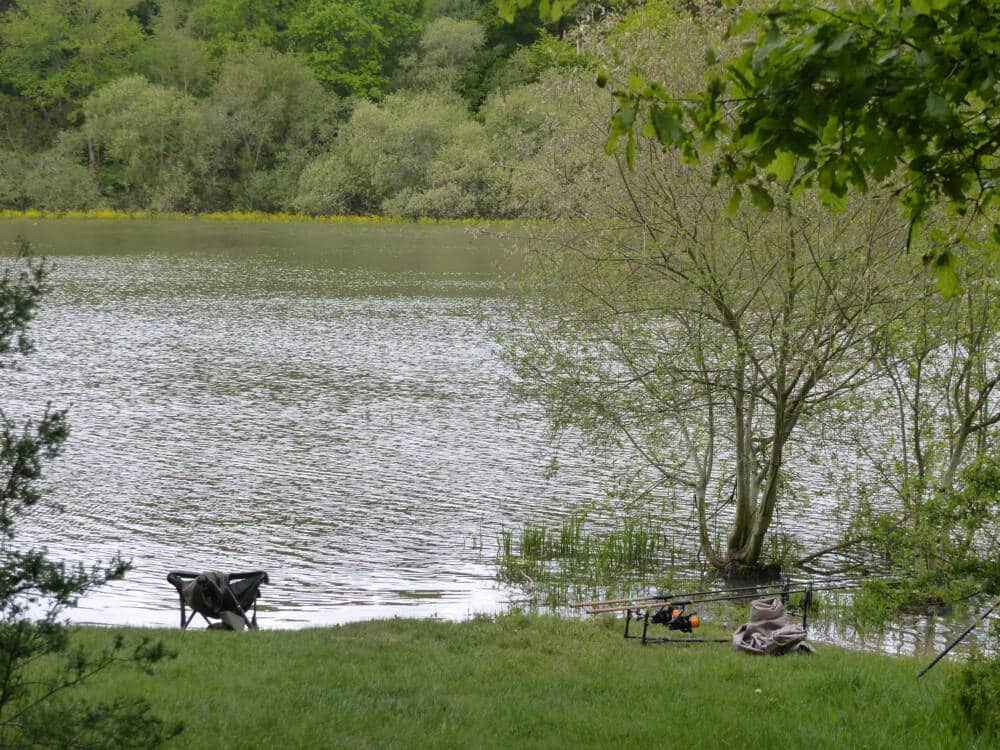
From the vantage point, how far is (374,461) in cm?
1962

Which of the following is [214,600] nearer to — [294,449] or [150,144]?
[294,449]

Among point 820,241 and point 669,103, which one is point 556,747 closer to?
point 669,103

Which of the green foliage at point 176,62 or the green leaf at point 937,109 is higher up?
the green foliage at point 176,62

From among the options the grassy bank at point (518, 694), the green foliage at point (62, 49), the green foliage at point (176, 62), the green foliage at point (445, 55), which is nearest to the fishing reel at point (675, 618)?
the grassy bank at point (518, 694)

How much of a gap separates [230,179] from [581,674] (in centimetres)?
7413

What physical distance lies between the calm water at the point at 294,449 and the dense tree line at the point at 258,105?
1165 inches

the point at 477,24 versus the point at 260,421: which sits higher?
the point at 477,24

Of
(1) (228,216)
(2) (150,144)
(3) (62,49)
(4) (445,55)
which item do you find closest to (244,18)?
(3) (62,49)

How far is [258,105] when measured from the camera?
78.4 metres

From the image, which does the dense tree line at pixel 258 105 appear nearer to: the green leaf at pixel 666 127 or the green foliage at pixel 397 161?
the green foliage at pixel 397 161

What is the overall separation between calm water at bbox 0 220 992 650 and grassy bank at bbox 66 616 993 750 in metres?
3.43

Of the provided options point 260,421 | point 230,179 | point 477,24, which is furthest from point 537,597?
point 477,24

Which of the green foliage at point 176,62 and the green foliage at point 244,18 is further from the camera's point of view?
the green foliage at point 244,18

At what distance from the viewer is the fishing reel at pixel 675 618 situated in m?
11.0
